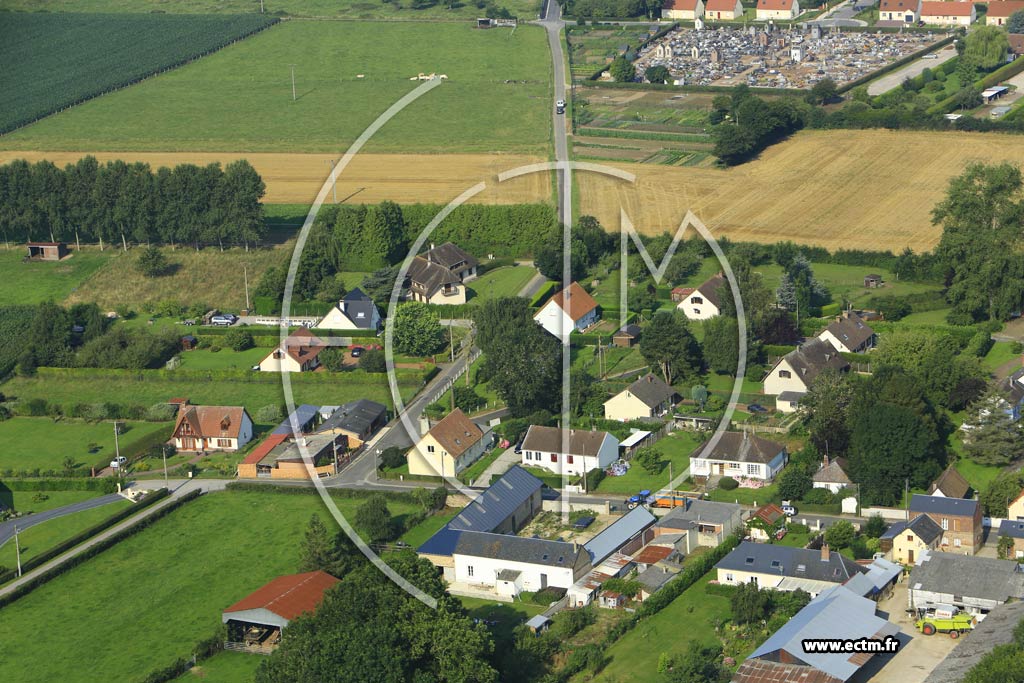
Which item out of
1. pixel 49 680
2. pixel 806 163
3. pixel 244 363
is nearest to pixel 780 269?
pixel 806 163

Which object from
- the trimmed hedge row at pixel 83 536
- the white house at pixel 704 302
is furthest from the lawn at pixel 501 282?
the trimmed hedge row at pixel 83 536

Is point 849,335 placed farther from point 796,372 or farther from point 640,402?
point 640,402

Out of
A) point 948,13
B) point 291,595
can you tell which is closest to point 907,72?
point 948,13

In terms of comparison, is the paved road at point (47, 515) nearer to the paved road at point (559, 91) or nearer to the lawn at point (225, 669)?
the lawn at point (225, 669)

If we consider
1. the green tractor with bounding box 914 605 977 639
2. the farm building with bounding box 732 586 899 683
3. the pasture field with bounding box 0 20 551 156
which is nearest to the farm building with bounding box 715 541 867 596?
the farm building with bounding box 732 586 899 683

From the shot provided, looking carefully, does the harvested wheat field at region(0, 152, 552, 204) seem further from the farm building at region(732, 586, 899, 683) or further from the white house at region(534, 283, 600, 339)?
the farm building at region(732, 586, 899, 683)

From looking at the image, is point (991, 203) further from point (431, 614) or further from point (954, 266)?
point (431, 614)

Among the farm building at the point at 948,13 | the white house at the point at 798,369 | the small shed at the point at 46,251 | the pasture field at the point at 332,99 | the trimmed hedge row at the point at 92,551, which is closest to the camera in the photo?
the trimmed hedge row at the point at 92,551
